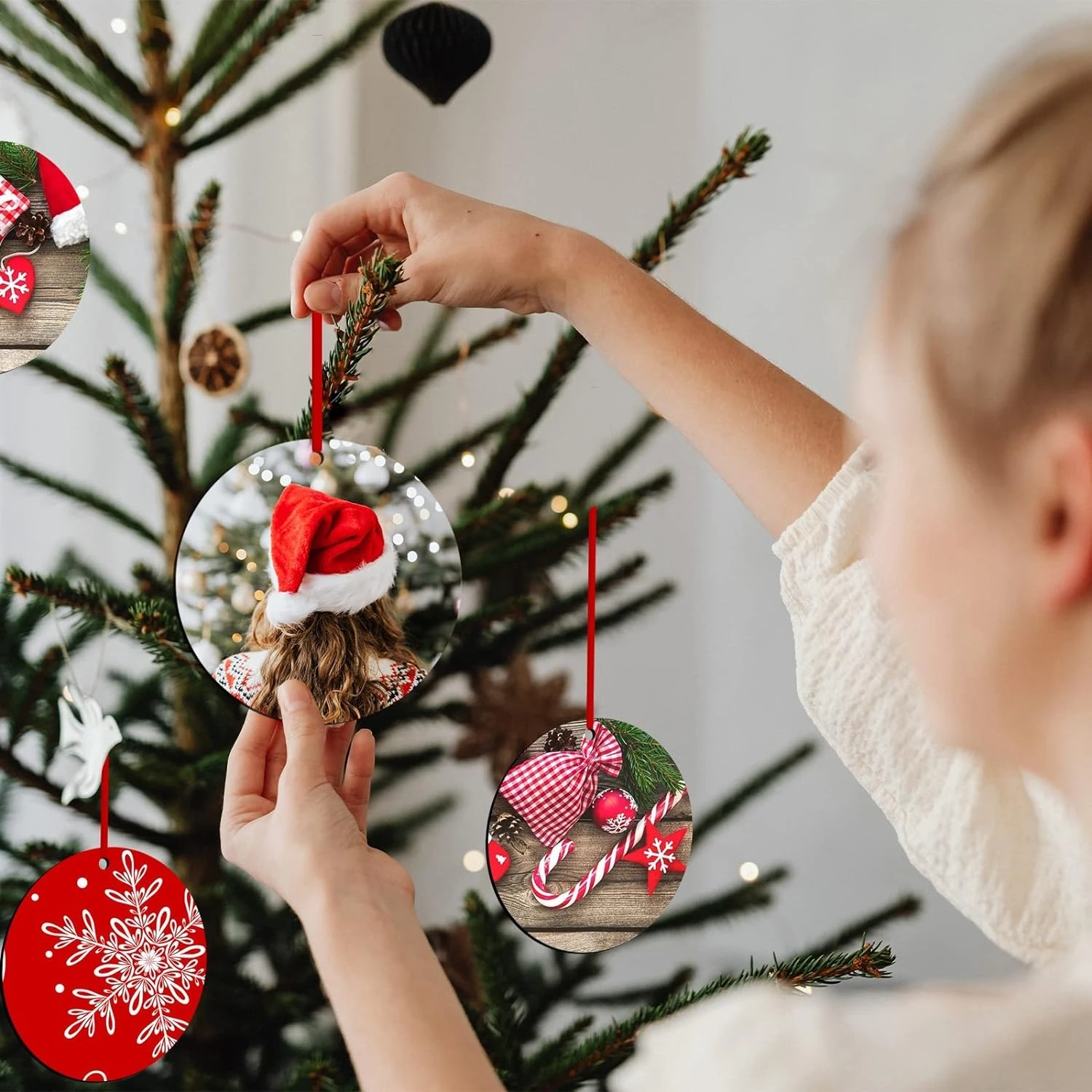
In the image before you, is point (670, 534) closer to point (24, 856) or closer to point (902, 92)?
point (902, 92)

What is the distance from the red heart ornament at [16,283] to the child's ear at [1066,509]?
57cm

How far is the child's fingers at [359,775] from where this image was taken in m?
0.60

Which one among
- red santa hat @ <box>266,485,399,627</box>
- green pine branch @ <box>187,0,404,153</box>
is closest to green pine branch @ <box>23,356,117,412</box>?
green pine branch @ <box>187,0,404,153</box>

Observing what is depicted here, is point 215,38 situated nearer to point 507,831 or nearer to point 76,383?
point 76,383

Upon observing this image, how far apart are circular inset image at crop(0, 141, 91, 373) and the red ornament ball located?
0.43 meters

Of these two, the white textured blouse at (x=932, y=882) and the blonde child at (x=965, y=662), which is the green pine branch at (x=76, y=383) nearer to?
the blonde child at (x=965, y=662)

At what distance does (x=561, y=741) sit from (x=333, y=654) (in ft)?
0.57

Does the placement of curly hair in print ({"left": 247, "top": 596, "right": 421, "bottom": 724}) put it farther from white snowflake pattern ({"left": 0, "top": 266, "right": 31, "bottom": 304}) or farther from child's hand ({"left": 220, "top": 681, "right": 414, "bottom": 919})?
white snowflake pattern ({"left": 0, "top": 266, "right": 31, "bottom": 304})

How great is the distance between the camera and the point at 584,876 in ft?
2.20

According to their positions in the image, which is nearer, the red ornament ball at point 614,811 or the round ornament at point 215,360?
the red ornament ball at point 614,811

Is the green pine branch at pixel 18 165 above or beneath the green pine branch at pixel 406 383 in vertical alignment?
beneath

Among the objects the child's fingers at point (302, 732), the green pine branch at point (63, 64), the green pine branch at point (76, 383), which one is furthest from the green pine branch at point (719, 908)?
the green pine branch at point (63, 64)

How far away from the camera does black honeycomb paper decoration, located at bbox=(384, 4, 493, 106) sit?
42.0 inches

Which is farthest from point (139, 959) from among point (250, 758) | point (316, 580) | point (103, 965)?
point (316, 580)
